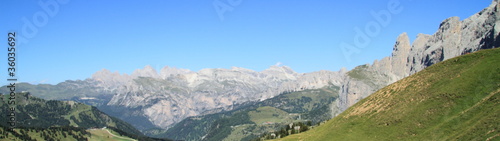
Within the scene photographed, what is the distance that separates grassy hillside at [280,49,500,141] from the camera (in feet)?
257

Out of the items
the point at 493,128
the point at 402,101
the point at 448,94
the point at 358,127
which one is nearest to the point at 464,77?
the point at 448,94

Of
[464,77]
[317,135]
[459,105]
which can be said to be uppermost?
[464,77]

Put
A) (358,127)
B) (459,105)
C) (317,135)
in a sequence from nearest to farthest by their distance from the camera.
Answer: (459,105), (358,127), (317,135)

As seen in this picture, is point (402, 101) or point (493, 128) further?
point (402, 101)

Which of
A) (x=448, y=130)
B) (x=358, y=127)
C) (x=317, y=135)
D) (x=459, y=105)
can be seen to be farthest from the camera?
(x=317, y=135)

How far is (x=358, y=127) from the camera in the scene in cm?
10725

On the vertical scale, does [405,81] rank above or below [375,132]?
above

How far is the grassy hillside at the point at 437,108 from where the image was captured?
78.3 meters

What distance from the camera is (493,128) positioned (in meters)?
67.2

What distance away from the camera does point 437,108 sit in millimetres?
93250

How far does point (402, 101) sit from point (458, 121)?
1015 inches

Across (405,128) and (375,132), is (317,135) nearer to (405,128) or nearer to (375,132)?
(375,132)

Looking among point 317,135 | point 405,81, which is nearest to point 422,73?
point 405,81

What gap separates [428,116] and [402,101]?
51.4ft
